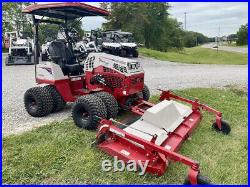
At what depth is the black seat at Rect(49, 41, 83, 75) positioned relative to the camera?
651 centimetres

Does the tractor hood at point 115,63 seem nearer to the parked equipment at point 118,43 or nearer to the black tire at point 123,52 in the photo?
the parked equipment at point 118,43

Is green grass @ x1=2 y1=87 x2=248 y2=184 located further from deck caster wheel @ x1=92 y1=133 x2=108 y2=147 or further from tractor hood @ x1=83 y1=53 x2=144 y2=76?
tractor hood @ x1=83 y1=53 x2=144 y2=76

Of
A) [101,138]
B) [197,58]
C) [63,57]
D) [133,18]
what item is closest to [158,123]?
[101,138]

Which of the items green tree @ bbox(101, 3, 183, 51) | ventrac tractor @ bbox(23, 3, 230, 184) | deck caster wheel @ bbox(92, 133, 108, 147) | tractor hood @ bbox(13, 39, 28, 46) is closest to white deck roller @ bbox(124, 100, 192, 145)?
ventrac tractor @ bbox(23, 3, 230, 184)

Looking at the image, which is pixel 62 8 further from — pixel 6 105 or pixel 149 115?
pixel 6 105

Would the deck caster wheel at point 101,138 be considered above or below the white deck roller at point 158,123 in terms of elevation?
below

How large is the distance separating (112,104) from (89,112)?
47 cm

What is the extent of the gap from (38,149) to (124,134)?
1.47 meters

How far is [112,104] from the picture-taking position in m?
5.52

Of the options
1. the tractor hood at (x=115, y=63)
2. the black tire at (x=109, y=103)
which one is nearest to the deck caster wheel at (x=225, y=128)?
the tractor hood at (x=115, y=63)

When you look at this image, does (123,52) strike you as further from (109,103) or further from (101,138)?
(101,138)

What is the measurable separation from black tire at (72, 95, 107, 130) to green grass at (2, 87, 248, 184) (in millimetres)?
164

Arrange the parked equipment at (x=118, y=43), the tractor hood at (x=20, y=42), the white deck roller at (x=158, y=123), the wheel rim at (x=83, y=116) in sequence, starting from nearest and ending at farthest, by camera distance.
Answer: the white deck roller at (x=158, y=123) → the wheel rim at (x=83, y=116) → the tractor hood at (x=20, y=42) → the parked equipment at (x=118, y=43)

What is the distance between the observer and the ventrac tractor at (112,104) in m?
4.22
